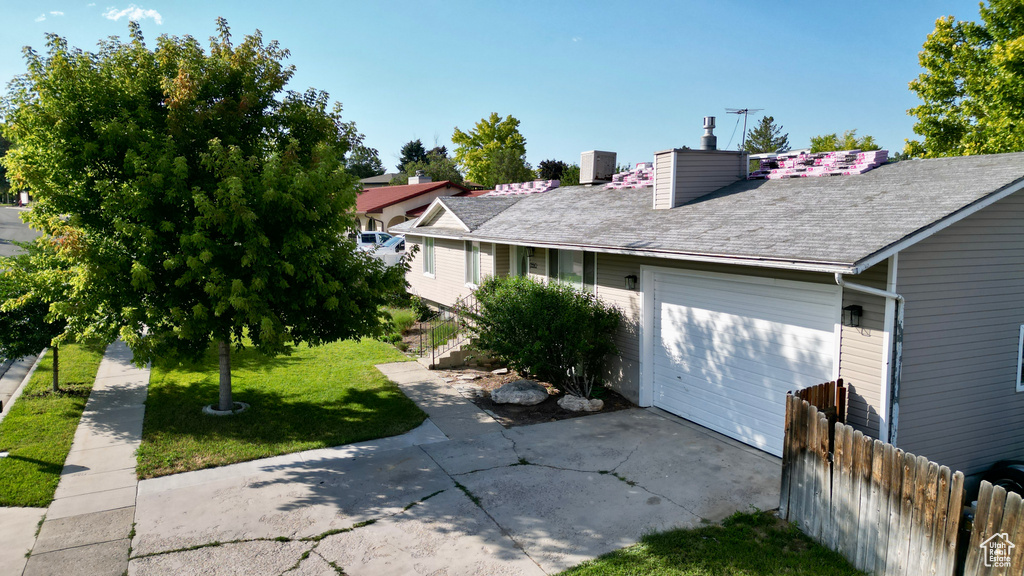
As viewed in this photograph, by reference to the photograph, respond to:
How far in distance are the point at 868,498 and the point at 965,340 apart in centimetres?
299

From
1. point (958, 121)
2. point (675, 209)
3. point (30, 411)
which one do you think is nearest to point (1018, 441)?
point (675, 209)

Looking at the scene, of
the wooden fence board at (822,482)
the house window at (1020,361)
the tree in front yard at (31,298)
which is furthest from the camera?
the tree in front yard at (31,298)

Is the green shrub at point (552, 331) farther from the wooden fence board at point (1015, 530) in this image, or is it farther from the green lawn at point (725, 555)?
the wooden fence board at point (1015, 530)

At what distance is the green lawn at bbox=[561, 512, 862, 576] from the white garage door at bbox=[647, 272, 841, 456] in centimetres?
229

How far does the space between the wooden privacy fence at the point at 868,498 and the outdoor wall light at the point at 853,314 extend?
1.02m

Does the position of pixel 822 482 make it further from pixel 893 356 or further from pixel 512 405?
pixel 512 405

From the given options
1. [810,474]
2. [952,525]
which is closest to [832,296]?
[810,474]

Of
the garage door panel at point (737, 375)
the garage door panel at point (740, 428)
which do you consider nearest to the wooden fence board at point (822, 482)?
the garage door panel at point (737, 375)

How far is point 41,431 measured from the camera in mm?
9852

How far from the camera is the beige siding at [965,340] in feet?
24.0

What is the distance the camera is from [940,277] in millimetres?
7391

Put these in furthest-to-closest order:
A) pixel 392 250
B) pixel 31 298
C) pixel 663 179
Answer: pixel 392 250 < pixel 663 179 < pixel 31 298

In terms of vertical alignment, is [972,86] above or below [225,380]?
above

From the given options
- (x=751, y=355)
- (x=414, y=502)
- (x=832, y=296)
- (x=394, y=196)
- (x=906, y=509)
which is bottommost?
(x=414, y=502)
